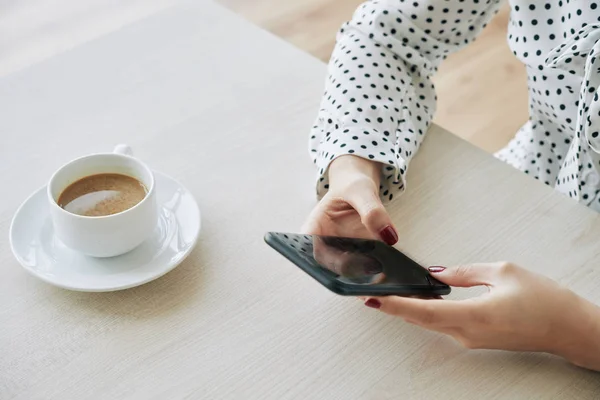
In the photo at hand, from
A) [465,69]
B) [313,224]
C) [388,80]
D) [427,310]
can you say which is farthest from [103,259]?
[465,69]

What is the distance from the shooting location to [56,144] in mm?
855

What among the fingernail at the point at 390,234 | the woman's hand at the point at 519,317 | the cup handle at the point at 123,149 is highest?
the cup handle at the point at 123,149

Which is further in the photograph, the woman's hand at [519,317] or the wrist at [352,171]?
the wrist at [352,171]

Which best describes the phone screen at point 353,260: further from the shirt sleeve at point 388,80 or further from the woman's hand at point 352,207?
the shirt sleeve at point 388,80

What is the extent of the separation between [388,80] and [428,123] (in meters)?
0.08

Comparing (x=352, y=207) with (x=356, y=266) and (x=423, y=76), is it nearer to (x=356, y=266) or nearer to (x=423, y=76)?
(x=356, y=266)

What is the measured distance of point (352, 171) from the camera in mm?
813

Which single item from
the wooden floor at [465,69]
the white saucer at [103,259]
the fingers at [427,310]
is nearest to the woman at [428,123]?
the fingers at [427,310]

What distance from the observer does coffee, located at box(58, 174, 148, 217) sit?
2.34 ft

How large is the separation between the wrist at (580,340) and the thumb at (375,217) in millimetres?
180

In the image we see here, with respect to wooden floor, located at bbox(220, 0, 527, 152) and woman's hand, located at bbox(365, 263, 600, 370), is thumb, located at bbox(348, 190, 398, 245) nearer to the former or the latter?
woman's hand, located at bbox(365, 263, 600, 370)

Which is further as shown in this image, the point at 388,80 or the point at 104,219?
the point at 388,80

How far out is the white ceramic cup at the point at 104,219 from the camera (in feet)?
2.24

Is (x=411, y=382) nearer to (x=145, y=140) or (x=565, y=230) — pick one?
(x=565, y=230)
